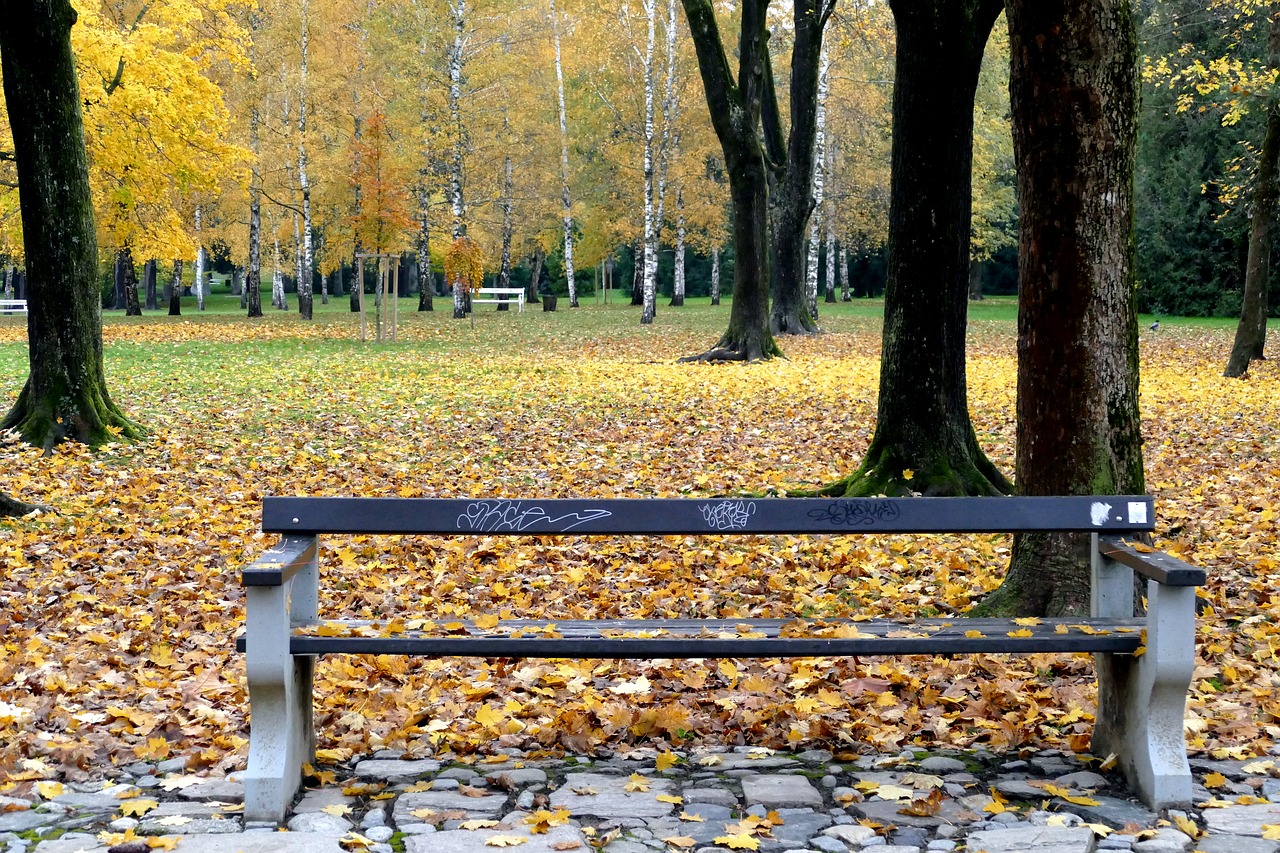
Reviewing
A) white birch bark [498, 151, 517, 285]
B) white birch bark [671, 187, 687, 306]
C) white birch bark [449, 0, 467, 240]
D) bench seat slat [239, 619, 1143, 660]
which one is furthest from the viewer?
white birch bark [498, 151, 517, 285]

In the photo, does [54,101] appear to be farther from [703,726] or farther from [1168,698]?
[1168,698]

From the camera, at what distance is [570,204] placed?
46.7 meters

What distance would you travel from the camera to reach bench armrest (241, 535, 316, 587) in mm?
3766

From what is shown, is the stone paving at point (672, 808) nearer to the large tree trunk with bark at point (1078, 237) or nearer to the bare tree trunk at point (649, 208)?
the large tree trunk with bark at point (1078, 237)

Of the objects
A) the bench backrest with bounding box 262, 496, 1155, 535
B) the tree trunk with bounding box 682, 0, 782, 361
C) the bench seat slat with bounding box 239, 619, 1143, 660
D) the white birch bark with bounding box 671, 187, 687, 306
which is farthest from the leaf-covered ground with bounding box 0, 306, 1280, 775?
the white birch bark with bounding box 671, 187, 687, 306

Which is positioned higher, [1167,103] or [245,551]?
[1167,103]

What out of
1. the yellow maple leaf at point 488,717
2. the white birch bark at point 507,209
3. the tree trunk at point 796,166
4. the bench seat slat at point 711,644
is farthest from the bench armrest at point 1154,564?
the white birch bark at point 507,209

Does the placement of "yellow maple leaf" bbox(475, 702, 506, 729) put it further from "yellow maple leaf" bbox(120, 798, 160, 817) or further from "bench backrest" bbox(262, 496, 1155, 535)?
"yellow maple leaf" bbox(120, 798, 160, 817)

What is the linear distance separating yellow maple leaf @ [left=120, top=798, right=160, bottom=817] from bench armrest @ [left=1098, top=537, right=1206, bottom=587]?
3.21 meters

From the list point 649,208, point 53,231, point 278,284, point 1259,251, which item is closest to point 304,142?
point 649,208

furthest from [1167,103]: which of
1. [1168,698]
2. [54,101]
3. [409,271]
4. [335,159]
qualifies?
[409,271]

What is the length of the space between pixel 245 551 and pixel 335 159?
106 ft

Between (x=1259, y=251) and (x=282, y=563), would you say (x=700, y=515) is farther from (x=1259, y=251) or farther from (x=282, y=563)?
(x=1259, y=251)

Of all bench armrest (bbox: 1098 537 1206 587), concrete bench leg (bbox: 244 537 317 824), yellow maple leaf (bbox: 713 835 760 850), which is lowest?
yellow maple leaf (bbox: 713 835 760 850)
